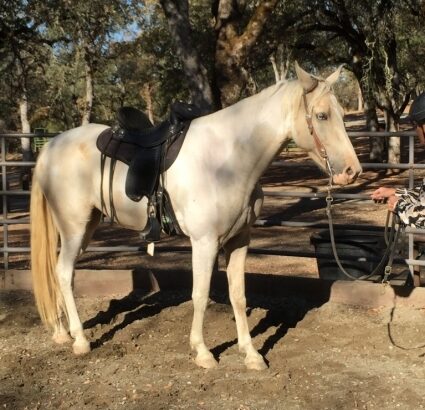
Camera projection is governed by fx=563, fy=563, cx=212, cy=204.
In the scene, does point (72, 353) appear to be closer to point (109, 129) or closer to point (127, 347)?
point (127, 347)

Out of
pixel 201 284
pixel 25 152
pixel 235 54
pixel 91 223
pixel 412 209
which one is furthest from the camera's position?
pixel 25 152

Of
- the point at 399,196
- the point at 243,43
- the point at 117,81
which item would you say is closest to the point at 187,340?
the point at 399,196

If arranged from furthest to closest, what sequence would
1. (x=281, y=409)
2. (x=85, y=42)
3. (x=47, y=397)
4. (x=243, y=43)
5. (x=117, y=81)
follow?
(x=117, y=81)
(x=85, y=42)
(x=243, y=43)
(x=47, y=397)
(x=281, y=409)

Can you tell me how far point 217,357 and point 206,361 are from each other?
20 cm

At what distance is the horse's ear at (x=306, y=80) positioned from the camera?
316 cm

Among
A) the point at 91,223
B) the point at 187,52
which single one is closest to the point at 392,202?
the point at 91,223

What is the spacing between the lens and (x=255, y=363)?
3682 millimetres

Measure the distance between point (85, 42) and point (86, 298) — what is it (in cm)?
995

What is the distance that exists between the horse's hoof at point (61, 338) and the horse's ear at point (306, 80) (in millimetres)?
2582

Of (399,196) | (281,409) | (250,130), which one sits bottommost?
(281,409)

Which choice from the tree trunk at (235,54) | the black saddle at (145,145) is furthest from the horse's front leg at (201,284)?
the tree trunk at (235,54)

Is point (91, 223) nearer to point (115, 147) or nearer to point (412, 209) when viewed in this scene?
point (115, 147)

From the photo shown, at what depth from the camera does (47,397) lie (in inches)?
133

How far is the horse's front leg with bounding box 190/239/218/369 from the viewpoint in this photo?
3.57 meters
